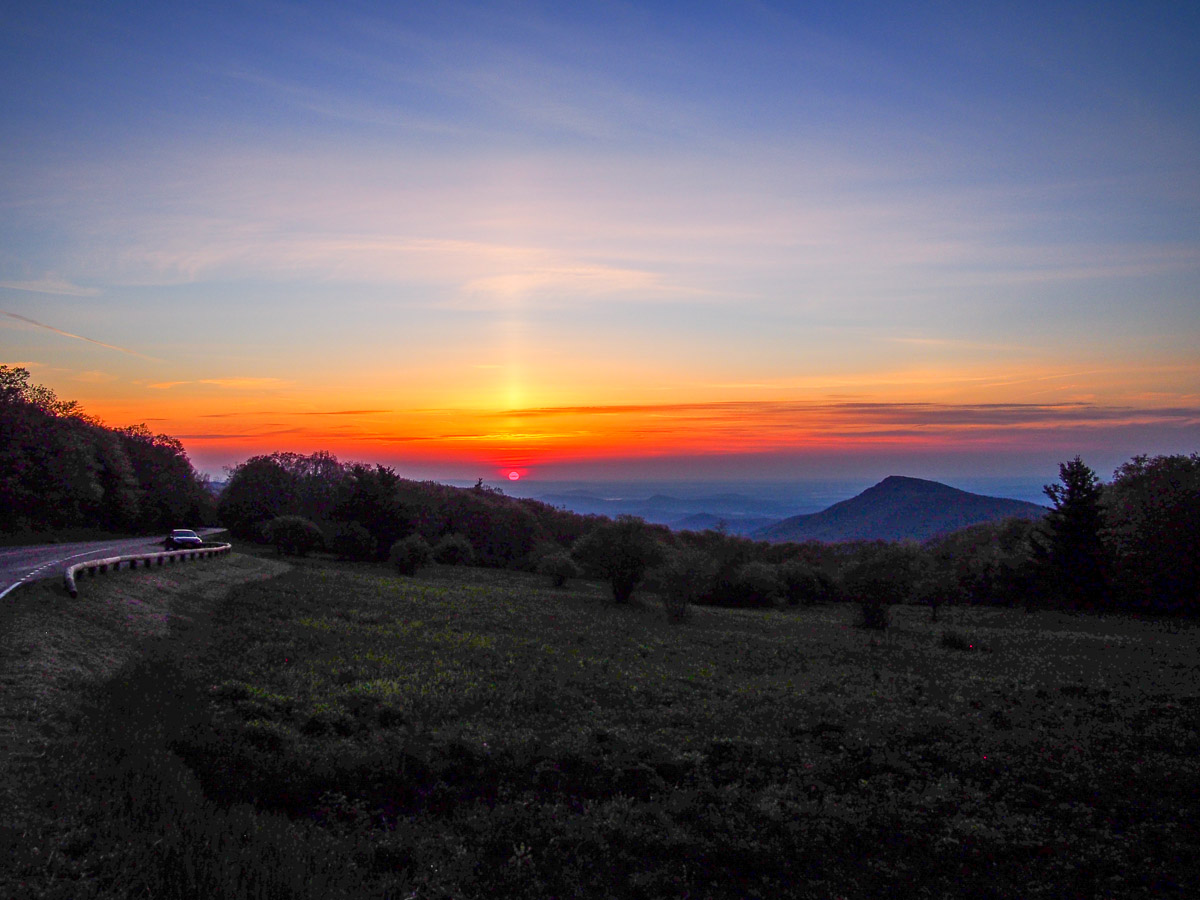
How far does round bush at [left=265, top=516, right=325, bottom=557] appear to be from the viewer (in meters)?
62.8

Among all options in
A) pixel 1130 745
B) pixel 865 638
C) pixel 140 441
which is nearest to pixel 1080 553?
pixel 865 638

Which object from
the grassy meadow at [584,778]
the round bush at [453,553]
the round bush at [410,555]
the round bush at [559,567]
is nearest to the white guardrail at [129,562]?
the grassy meadow at [584,778]

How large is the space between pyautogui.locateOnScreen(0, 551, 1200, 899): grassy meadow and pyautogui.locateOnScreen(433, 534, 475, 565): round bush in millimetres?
47793

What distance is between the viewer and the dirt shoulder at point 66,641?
10.6 metres

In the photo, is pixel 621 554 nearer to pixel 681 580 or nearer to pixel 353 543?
pixel 681 580

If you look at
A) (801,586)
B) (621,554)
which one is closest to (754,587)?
(801,586)

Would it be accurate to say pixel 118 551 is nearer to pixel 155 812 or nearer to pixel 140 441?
pixel 155 812

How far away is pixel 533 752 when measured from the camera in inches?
556

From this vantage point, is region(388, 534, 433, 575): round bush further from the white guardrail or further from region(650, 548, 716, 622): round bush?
region(650, 548, 716, 622): round bush

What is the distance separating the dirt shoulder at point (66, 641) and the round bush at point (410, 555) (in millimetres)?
24510

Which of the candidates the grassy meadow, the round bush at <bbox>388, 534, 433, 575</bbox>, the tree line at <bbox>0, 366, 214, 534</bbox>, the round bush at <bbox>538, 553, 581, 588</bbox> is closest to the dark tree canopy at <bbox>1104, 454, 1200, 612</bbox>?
the grassy meadow

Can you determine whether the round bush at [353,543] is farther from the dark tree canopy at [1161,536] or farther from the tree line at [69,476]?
the dark tree canopy at [1161,536]

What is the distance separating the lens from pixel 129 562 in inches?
1257

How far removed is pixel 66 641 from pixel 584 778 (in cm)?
1380
